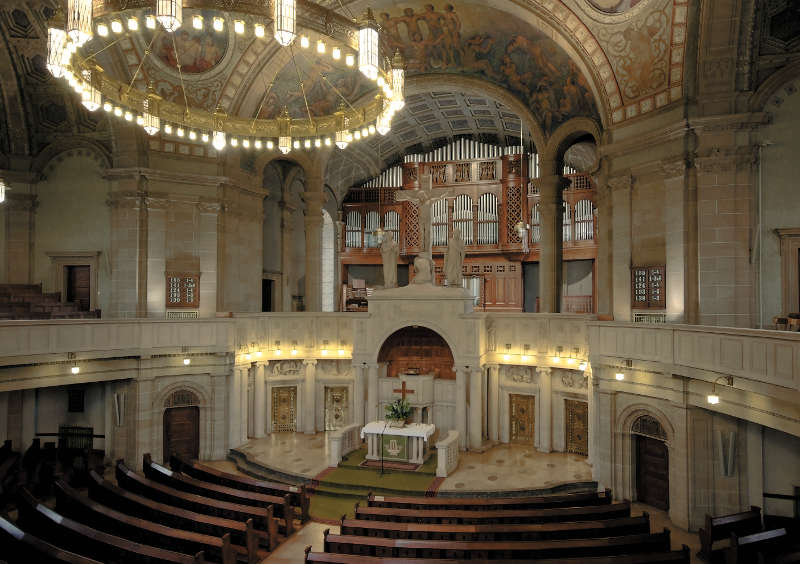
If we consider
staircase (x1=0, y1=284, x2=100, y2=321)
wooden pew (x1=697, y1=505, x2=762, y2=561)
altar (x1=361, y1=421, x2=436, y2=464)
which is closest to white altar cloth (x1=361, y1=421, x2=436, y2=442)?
altar (x1=361, y1=421, x2=436, y2=464)

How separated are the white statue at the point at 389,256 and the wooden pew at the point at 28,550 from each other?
11.7 meters

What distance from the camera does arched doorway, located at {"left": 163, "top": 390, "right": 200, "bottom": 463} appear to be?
17.1 meters

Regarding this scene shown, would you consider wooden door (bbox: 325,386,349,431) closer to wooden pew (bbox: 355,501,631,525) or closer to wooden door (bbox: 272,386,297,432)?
wooden door (bbox: 272,386,297,432)

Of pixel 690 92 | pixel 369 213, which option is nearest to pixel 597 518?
pixel 690 92

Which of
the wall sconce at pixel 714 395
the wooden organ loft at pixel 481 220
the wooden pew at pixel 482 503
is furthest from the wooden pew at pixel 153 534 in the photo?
the wooden organ loft at pixel 481 220

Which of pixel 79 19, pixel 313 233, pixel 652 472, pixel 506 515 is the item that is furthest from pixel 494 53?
pixel 506 515

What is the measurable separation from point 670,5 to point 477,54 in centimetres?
741

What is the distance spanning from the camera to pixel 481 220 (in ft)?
84.8

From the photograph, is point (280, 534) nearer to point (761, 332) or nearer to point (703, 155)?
point (761, 332)

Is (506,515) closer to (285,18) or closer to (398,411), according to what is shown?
(398,411)

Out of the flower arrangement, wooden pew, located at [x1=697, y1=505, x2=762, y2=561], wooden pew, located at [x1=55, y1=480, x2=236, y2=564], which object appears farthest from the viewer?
the flower arrangement

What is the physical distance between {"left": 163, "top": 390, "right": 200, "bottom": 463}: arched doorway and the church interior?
0.23 ft

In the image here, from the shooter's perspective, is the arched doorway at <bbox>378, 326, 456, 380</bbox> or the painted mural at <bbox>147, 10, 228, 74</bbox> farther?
the arched doorway at <bbox>378, 326, 456, 380</bbox>

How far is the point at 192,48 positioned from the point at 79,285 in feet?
27.4
